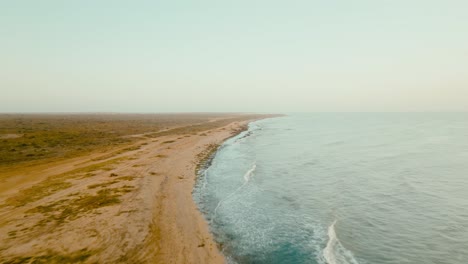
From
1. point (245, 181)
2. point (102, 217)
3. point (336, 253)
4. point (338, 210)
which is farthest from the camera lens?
point (245, 181)

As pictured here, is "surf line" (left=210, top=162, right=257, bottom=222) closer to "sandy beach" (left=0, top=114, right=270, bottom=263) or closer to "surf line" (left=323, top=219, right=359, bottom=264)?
"sandy beach" (left=0, top=114, right=270, bottom=263)

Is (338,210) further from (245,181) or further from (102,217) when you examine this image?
(102,217)

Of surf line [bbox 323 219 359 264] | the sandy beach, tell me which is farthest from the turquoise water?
the sandy beach

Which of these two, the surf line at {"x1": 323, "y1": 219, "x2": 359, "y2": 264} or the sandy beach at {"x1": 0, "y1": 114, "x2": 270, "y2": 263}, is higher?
the sandy beach at {"x1": 0, "y1": 114, "x2": 270, "y2": 263}

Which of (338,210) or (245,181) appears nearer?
(338,210)

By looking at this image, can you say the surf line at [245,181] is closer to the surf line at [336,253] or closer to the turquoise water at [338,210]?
the turquoise water at [338,210]

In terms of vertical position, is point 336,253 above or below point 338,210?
above

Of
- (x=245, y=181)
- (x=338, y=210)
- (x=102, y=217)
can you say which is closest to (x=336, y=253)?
(x=338, y=210)

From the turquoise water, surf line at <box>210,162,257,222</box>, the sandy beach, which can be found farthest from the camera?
surf line at <box>210,162,257,222</box>
